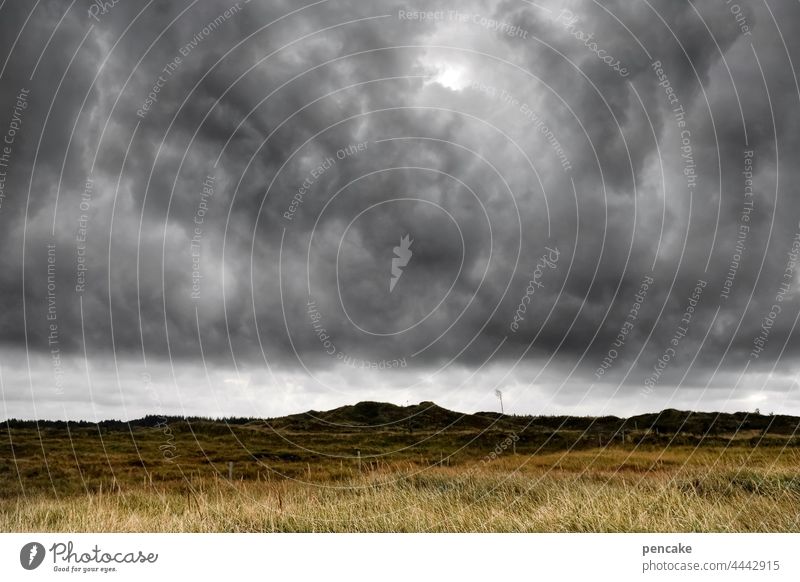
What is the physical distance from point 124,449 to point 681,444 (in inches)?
2405

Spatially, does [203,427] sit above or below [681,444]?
above

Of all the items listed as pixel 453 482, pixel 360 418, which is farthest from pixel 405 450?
pixel 360 418

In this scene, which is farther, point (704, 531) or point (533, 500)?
point (533, 500)

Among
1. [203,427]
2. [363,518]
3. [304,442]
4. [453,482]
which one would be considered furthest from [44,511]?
[203,427]

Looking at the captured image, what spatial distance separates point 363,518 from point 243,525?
2.26 metres

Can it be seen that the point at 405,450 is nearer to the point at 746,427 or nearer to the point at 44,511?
the point at 44,511

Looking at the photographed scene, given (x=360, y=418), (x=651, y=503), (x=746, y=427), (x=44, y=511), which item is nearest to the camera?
(x=651, y=503)

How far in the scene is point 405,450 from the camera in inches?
2675

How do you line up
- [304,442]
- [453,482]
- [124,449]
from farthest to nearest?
[304,442], [124,449], [453,482]
